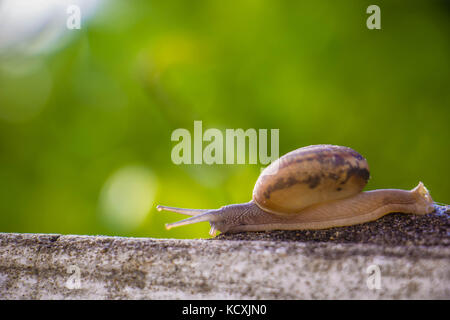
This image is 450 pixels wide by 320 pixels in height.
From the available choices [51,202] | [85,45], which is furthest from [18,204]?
[85,45]

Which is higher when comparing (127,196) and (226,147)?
(226,147)

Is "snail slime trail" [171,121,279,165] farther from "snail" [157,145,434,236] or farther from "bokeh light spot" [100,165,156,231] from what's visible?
"snail" [157,145,434,236]

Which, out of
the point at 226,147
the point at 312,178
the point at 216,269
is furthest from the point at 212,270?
the point at 226,147

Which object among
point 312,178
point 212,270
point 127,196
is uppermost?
point 312,178

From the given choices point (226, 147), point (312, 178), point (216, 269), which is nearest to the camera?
point (216, 269)

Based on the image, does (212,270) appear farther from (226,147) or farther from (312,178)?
(226,147)

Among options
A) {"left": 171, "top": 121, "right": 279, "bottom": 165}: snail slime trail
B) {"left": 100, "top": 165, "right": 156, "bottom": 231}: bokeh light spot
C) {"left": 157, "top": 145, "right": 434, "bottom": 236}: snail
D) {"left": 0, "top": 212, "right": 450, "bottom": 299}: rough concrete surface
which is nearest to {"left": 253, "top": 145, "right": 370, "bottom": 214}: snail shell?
{"left": 157, "top": 145, "right": 434, "bottom": 236}: snail

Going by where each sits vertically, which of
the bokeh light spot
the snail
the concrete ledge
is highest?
the snail

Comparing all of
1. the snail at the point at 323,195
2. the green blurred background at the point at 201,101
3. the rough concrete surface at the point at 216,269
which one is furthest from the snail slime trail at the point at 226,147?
the rough concrete surface at the point at 216,269
